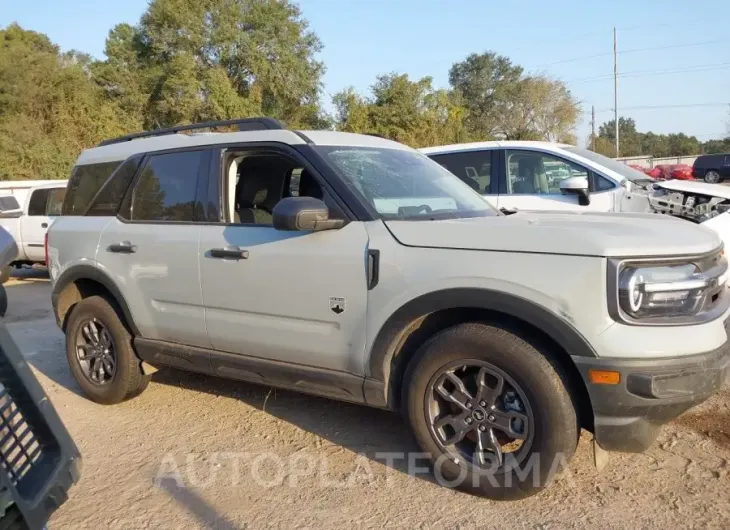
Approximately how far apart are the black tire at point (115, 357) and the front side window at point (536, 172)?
473 centimetres

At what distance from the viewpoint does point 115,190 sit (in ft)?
15.7

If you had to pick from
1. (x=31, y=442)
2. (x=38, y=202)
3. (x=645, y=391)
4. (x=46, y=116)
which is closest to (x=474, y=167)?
(x=645, y=391)

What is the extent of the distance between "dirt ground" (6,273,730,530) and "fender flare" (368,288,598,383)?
2.25ft

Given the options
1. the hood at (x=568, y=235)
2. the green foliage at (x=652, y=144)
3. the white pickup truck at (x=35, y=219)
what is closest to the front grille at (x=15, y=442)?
the hood at (x=568, y=235)

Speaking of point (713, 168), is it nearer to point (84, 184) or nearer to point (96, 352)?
point (84, 184)

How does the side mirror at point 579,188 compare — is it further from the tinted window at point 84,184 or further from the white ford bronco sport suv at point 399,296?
the tinted window at point 84,184

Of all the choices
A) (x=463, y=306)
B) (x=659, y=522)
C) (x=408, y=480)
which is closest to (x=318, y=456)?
(x=408, y=480)

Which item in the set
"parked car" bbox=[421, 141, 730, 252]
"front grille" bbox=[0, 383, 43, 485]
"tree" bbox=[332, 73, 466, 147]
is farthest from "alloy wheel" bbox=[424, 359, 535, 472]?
"tree" bbox=[332, 73, 466, 147]

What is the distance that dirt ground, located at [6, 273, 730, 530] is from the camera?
121 inches

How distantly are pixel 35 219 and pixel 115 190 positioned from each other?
307 inches

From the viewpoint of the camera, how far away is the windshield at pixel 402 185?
3672 millimetres

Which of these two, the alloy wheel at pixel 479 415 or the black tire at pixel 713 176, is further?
the black tire at pixel 713 176

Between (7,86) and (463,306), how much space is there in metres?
31.5

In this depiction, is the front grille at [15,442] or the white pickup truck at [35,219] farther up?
the white pickup truck at [35,219]
